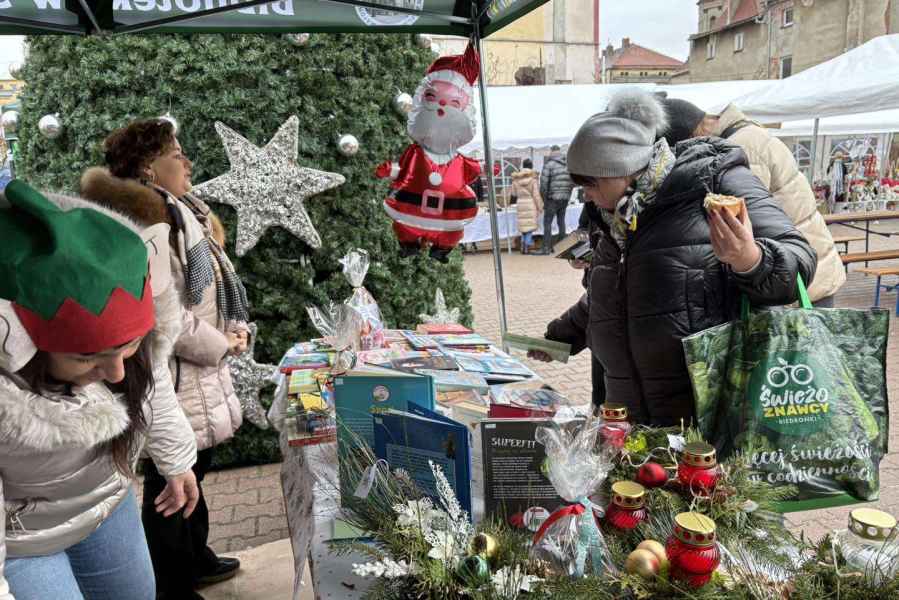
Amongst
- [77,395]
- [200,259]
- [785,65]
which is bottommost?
[77,395]

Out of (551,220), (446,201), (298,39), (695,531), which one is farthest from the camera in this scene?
(551,220)

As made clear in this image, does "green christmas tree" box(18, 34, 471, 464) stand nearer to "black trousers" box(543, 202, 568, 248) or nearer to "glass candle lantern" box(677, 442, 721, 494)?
"glass candle lantern" box(677, 442, 721, 494)

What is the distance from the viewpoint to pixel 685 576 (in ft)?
3.48

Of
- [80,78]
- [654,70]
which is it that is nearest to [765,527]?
[80,78]

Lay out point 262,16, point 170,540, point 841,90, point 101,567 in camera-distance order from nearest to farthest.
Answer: point 101,567 < point 170,540 < point 262,16 < point 841,90

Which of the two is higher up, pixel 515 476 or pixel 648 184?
pixel 648 184

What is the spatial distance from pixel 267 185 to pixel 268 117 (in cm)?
41

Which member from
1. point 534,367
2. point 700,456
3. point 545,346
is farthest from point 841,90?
point 700,456

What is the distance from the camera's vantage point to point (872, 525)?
1.10m

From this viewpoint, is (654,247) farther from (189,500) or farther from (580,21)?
(580,21)

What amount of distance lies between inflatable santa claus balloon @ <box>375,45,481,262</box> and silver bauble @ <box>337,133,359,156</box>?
0.74 metres

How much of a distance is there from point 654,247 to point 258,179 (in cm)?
266

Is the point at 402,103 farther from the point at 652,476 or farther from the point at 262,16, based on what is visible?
the point at 652,476

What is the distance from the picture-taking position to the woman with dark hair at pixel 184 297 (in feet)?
7.68
